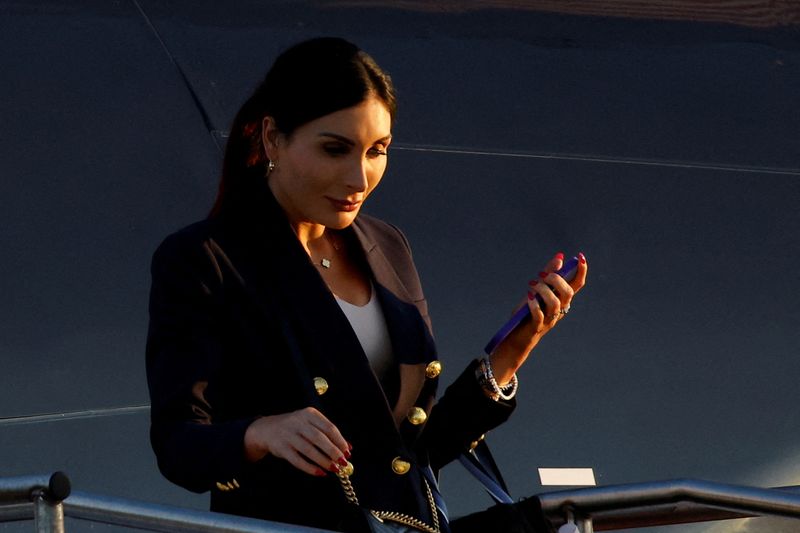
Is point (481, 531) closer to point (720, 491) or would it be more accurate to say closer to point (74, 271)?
point (720, 491)

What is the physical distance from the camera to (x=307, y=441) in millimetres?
1705

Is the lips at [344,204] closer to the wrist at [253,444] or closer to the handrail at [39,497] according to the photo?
the wrist at [253,444]

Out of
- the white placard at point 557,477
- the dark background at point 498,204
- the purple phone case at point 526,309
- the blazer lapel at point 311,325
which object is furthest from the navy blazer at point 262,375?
the dark background at point 498,204

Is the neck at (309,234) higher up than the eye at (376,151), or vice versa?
the eye at (376,151)

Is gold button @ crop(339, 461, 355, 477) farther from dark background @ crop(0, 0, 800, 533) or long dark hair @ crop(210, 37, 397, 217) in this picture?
dark background @ crop(0, 0, 800, 533)

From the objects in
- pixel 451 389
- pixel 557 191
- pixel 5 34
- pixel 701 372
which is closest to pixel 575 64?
pixel 557 191

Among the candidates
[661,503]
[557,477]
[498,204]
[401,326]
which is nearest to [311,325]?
[401,326]

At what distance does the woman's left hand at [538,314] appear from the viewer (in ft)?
6.61

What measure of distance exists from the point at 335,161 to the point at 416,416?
1.01ft

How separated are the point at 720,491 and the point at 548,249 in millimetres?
1921

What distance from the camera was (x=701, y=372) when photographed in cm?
381

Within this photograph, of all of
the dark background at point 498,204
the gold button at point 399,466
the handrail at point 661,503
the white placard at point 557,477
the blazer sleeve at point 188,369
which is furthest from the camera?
the dark background at point 498,204

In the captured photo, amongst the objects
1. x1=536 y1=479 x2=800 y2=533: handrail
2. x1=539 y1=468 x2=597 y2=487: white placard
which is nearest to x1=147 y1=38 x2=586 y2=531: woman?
x1=536 y1=479 x2=800 y2=533: handrail

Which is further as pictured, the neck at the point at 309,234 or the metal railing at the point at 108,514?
the neck at the point at 309,234
